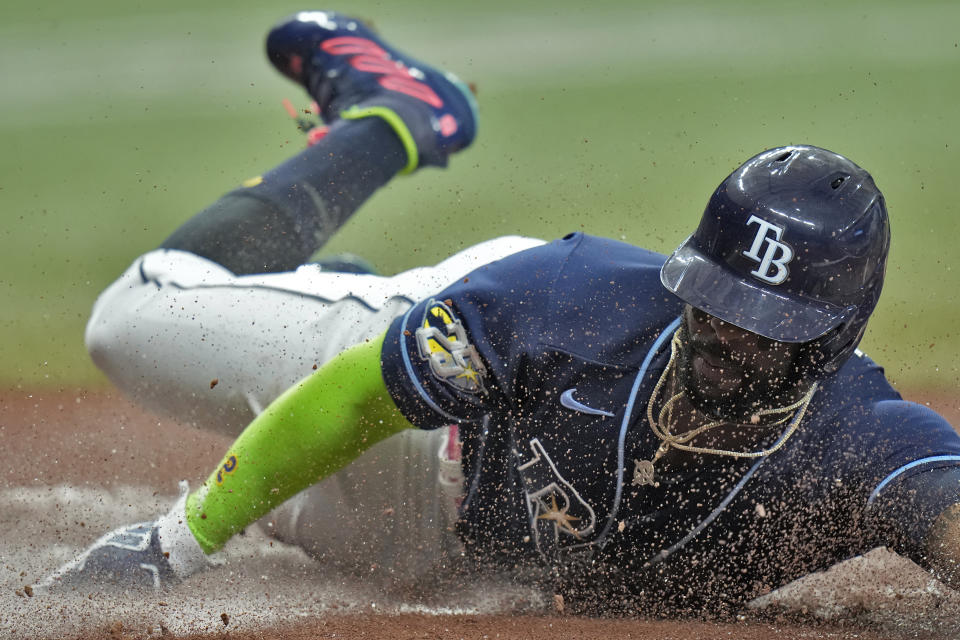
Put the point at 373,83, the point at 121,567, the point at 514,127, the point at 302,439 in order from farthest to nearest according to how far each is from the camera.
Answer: the point at 514,127 → the point at 373,83 → the point at 121,567 → the point at 302,439

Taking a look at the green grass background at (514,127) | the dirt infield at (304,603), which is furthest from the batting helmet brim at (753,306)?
the green grass background at (514,127)

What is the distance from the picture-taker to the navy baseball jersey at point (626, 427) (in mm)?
2330

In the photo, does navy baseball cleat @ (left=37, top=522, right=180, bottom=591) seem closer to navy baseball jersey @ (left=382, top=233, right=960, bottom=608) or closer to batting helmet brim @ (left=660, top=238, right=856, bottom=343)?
navy baseball jersey @ (left=382, top=233, right=960, bottom=608)

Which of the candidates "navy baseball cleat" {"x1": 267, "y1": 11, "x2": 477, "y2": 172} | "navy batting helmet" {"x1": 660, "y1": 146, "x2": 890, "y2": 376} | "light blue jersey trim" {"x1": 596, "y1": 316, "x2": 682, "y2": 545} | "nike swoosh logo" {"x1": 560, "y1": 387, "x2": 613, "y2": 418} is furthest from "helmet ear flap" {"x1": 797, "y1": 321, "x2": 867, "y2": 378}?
"navy baseball cleat" {"x1": 267, "y1": 11, "x2": 477, "y2": 172}

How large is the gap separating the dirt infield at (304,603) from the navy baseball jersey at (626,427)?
17 cm

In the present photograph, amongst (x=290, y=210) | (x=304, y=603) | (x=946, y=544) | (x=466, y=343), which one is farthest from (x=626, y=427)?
(x=290, y=210)

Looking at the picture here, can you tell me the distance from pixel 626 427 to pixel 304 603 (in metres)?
0.91

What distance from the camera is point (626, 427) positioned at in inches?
92.7

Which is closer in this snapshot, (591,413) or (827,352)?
(827,352)

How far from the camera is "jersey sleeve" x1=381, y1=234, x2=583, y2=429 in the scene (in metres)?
2.36

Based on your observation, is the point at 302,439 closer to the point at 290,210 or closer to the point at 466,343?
the point at 466,343

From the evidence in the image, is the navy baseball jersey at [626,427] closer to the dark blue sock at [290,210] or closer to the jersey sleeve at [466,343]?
the jersey sleeve at [466,343]

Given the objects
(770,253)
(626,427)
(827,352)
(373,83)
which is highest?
(770,253)

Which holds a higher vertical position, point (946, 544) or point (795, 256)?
point (795, 256)
